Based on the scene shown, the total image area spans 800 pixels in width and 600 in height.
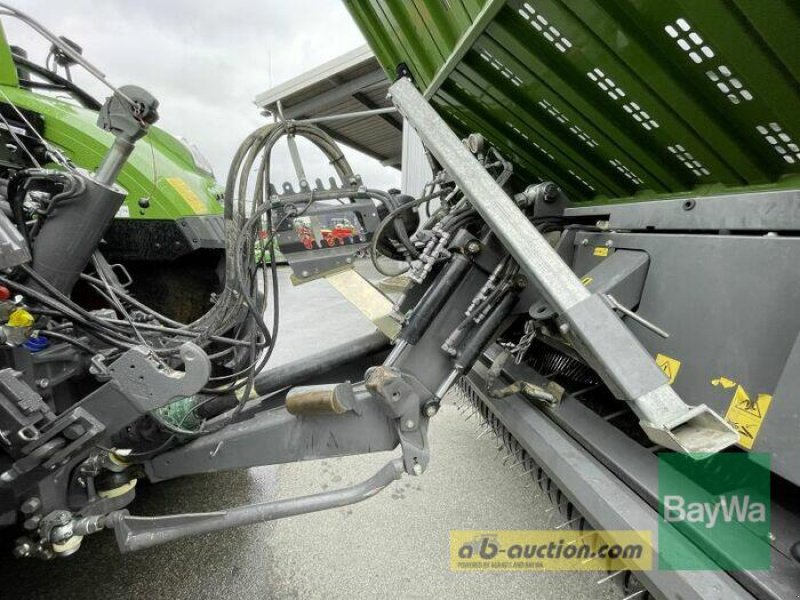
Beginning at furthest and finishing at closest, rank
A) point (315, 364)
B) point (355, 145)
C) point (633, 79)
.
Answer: point (355, 145) → point (315, 364) → point (633, 79)

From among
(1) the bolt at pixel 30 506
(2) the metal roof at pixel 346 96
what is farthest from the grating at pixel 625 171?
(2) the metal roof at pixel 346 96

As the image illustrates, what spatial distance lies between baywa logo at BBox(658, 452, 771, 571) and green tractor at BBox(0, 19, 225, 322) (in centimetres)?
223

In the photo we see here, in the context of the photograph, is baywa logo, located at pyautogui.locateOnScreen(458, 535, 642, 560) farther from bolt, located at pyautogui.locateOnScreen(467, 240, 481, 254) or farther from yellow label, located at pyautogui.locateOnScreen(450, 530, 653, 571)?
bolt, located at pyautogui.locateOnScreen(467, 240, 481, 254)

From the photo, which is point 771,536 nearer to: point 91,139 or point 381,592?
point 381,592

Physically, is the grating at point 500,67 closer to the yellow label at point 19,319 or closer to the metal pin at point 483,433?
the yellow label at point 19,319

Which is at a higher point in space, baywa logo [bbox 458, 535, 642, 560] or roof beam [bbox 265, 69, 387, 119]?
roof beam [bbox 265, 69, 387, 119]

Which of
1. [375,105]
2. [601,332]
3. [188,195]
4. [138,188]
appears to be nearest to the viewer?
[601,332]

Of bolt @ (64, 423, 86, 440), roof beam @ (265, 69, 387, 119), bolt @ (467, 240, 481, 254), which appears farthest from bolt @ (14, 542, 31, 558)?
roof beam @ (265, 69, 387, 119)

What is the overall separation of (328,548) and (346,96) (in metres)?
8.94

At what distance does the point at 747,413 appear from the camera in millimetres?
918

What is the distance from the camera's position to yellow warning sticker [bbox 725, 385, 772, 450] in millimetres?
887

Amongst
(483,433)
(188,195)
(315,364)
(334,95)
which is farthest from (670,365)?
(334,95)

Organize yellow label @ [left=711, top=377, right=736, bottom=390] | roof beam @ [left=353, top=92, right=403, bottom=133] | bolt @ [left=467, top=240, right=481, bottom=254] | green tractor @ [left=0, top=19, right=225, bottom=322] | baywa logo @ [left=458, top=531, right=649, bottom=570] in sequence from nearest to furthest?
yellow label @ [left=711, top=377, right=736, bottom=390] < bolt @ [left=467, top=240, right=481, bottom=254] < baywa logo @ [left=458, top=531, right=649, bottom=570] < green tractor @ [left=0, top=19, right=225, bottom=322] < roof beam @ [left=353, top=92, right=403, bottom=133]

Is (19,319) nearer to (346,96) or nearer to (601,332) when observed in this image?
(601,332)
